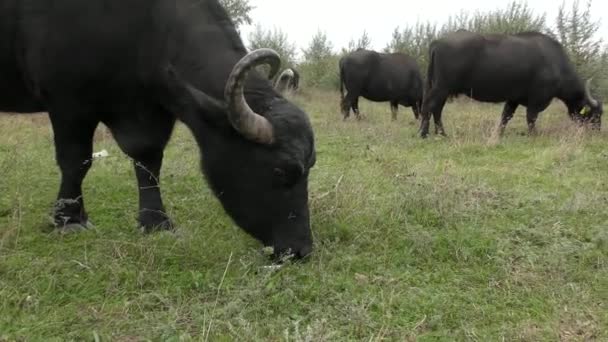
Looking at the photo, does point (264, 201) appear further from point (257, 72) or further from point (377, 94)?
point (377, 94)

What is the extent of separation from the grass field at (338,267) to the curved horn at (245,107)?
0.81 metres

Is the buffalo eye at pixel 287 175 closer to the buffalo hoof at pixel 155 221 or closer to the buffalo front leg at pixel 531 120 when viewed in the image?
the buffalo hoof at pixel 155 221

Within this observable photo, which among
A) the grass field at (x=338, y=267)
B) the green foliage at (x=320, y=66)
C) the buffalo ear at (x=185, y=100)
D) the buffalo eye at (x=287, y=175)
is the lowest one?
the green foliage at (x=320, y=66)

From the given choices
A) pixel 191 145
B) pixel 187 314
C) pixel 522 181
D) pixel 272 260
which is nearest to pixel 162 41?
pixel 272 260

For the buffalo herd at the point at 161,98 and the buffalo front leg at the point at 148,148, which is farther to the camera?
the buffalo front leg at the point at 148,148

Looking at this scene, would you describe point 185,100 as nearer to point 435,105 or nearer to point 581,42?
point 435,105

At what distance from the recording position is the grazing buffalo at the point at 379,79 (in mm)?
16484

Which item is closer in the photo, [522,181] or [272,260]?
[272,260]

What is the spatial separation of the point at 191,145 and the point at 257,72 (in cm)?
512

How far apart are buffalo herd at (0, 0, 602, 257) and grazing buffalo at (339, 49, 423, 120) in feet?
39.6

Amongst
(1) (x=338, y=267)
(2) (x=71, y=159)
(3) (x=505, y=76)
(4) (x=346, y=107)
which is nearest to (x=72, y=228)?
(2) (x=71, y=159)

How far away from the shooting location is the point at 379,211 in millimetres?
4629

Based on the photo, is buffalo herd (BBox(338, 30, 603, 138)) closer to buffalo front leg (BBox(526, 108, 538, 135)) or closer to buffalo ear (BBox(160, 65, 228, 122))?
buffalo front leg (BBox(526, 108, 538, 135))

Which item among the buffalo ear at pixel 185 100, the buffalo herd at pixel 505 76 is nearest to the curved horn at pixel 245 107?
the buffalo ear at pixel 185 100
